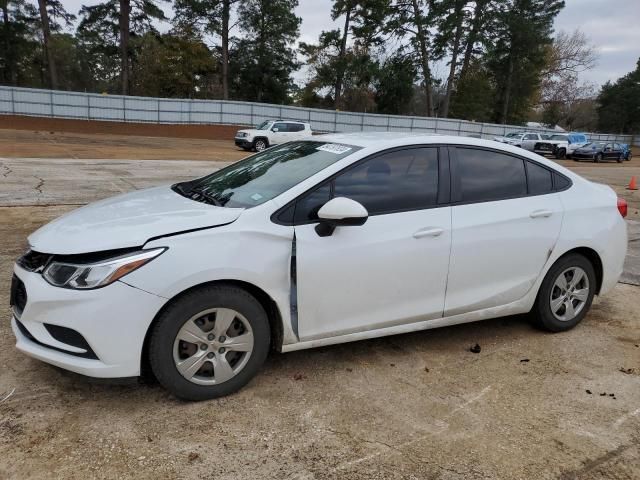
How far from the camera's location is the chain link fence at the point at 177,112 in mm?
31625

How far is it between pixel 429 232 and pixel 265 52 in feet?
154

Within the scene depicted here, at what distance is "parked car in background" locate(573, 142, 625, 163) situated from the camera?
34.0 m

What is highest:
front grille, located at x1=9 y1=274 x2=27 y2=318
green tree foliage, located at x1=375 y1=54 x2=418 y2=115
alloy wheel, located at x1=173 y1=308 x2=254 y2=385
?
green tree foliage, located at x1=375 y1=54 x2=418 y2=115

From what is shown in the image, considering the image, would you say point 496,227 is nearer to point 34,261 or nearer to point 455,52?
point 34,261

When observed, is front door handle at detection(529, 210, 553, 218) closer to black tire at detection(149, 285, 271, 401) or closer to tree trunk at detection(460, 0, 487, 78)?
black tire at detection(149, 285, 271, 401)

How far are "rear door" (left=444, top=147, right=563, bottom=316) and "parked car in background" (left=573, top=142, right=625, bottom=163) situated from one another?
34017mm

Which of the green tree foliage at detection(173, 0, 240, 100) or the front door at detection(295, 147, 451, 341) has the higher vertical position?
the green tree foliage at detection(173, 0, 240, 100)

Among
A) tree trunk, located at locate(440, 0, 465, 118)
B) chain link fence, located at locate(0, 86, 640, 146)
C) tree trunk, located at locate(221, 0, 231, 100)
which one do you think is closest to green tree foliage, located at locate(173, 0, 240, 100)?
tree trunk, located at locate(221, 0, 231, 100)

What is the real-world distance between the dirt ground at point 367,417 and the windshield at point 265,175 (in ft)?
3.80

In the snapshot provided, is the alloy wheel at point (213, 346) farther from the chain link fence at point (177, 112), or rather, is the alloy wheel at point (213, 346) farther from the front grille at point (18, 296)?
the chain link fence at point (177, 112)

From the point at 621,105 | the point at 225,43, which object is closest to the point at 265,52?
the point at 225,43

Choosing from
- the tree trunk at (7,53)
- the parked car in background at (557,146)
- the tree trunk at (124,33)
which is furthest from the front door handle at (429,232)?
the tree trunk at (7,53)

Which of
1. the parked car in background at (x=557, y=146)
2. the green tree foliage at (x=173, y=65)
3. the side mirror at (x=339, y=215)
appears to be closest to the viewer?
the side mirror at (x=339, y=215)

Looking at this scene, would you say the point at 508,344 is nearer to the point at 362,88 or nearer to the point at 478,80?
the point at 362,88
